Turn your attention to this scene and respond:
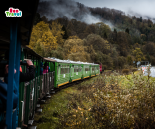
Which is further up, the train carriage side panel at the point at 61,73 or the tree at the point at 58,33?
the tree at the point at 58,33

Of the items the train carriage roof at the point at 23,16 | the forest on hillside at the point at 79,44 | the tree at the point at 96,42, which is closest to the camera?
the train carriage roof at the point at 23,16

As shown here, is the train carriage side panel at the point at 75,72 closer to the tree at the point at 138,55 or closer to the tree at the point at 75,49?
the tree at the point at 75,49

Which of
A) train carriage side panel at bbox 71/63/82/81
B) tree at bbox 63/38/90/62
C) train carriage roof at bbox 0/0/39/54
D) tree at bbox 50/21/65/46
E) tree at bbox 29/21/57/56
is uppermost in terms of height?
tree at bbox 50/21/65/46

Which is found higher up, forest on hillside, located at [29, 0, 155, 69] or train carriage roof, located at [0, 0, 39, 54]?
forest on hillside, located at [29, 0, 155, 69]

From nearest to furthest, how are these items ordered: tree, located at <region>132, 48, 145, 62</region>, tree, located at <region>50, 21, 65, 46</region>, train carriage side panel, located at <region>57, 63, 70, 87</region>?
train carriage side panel, located at <region>57, 63, 70, 87</region> < tree, located at <region>50, 21, 65, 46</region> < tree, located at <region>132, 48, 145, 62</region>

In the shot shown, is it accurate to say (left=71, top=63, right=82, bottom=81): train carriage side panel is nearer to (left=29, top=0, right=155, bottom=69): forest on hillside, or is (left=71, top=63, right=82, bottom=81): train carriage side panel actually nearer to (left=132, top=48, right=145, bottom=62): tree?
(left=29, top=0, right=155, bottom=69): forest on hillside

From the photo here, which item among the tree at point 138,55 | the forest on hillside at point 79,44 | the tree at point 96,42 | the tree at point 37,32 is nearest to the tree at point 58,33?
the forest on hillside at point 79,44

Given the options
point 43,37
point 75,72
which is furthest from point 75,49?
point 75,72

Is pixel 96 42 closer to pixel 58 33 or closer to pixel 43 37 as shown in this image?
pixel 58 33

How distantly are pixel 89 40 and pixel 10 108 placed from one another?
45629mm

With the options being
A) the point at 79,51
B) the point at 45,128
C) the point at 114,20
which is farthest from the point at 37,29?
the point at 114,20

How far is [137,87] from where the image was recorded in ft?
16.7

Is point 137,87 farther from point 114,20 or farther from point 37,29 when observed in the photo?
point 114,20

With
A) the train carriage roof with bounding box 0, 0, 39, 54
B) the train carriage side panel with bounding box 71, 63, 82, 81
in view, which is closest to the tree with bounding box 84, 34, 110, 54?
the train carriage side panel with bounding box 71, 63, 82, 81
